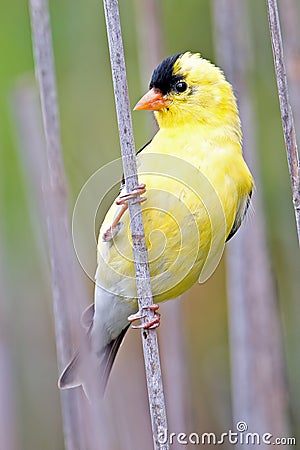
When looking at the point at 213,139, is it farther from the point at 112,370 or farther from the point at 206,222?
the point at 112,370

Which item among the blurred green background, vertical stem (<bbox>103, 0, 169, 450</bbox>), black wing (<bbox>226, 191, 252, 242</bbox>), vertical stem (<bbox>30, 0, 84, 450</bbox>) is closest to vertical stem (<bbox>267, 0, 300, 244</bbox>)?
vertical stem (<bbox>103, 0, 169, 450</bbox>)

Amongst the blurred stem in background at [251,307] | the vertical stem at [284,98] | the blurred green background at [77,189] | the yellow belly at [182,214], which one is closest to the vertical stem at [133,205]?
the yellow belly at [182,214]

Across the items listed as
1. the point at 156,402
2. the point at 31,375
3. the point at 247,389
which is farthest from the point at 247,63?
the point at 31,375

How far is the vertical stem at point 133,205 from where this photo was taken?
1.65m

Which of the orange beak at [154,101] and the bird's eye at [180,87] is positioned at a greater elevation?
the bird's eye at [180,87]

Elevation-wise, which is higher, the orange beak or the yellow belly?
the orange beak

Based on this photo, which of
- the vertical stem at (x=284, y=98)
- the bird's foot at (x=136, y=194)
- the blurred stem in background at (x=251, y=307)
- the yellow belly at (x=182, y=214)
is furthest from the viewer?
the blurred stem in background at (x=251, y=307)

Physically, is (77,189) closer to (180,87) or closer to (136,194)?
(180,87)

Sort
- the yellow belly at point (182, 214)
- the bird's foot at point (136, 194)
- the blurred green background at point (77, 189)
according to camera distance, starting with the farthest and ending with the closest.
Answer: the blurred green background at point (77, 189) → the yellow belly at point (182, 214) → the bird's foot at point (136, 194)

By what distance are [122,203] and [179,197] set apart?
Result: 0.16 metres

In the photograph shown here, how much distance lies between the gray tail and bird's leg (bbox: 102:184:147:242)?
0.82 ft

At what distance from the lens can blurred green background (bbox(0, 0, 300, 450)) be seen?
2.92 m

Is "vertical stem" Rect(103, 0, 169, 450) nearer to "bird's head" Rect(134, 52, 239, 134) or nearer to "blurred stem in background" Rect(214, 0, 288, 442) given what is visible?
"bird's head" Rect(134, 52, 239, 134)

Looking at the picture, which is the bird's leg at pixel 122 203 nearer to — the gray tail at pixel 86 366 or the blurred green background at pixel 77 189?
the gray tail at pixel 86 366
